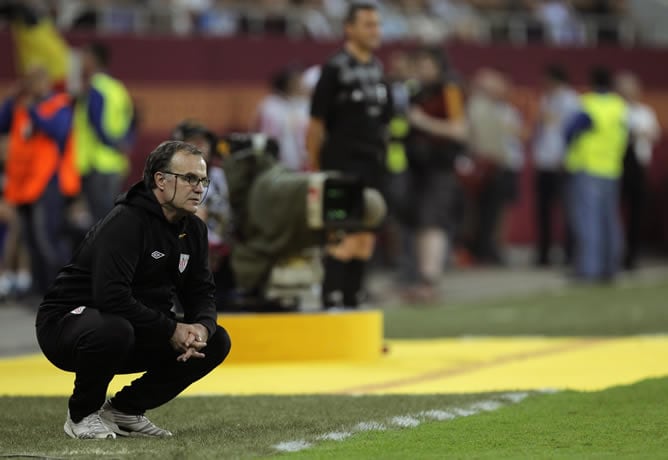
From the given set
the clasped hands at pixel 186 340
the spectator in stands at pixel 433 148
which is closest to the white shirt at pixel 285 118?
the spectator in stands at pixel 433 148

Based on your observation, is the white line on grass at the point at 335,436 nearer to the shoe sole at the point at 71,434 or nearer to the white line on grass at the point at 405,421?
the white line on grass at the point at 405,421

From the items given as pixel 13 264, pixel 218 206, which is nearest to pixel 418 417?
pixel 218 206

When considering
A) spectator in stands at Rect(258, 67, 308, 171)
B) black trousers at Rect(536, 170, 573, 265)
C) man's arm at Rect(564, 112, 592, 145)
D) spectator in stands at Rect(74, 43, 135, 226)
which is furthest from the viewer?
black trousers at Rect(536, 170, 573, 265)

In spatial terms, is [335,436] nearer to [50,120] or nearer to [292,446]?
[292,446]

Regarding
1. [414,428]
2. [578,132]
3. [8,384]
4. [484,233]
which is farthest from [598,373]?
[484,233]

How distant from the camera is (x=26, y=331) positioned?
13.9 m

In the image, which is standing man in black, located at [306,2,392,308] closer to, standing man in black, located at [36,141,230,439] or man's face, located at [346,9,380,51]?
man's face, located at [346,9,380,51]

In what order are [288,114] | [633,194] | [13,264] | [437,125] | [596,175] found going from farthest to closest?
[633,194] < [596,175] < [288,114] < [13,264] < [437,125]

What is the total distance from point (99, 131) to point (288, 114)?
2917 mm

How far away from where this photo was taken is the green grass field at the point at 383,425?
718 centimetres

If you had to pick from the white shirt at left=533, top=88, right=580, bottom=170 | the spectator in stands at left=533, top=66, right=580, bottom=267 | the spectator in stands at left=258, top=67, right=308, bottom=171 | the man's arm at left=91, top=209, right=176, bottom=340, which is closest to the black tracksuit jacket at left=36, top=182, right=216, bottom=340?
the man's arm at left=91, top=209, right=176, bottom=340

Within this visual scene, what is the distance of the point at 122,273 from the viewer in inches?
292

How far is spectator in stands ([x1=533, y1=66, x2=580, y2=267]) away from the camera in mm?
22594

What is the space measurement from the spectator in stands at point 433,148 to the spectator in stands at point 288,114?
213 centimetres
